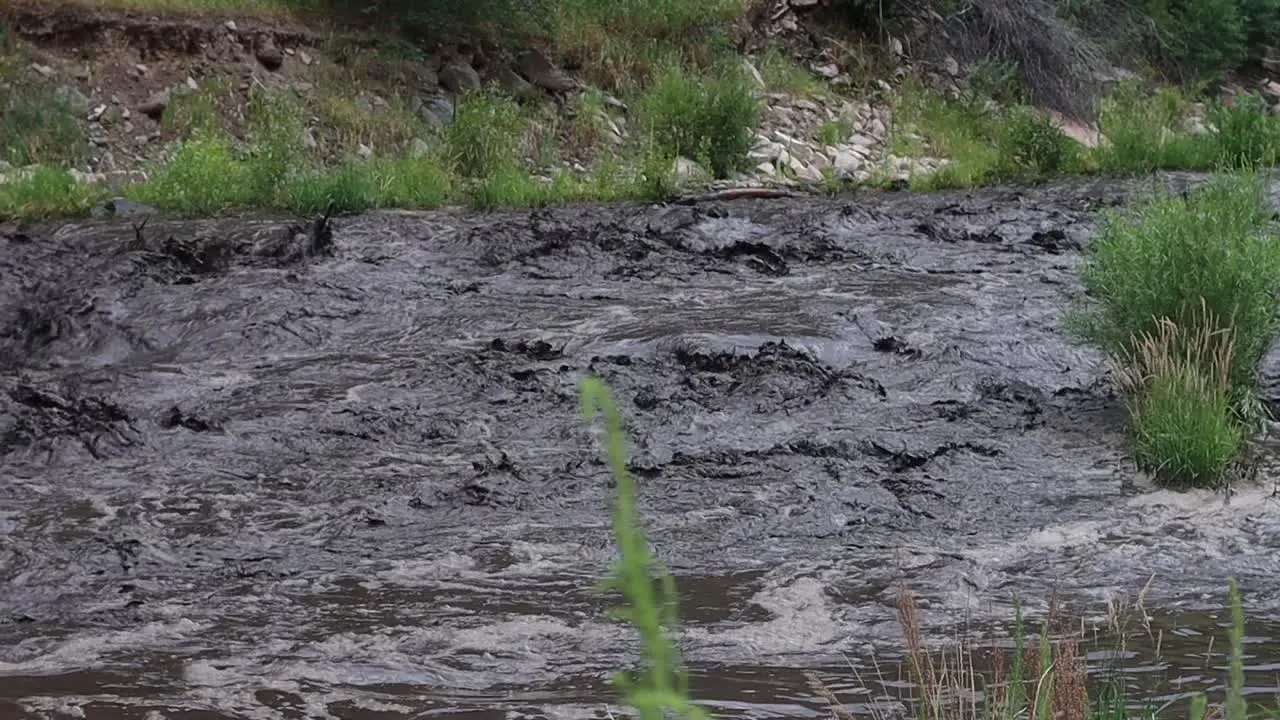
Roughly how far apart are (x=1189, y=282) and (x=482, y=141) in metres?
10.2

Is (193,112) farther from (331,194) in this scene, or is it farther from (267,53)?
(331,194)

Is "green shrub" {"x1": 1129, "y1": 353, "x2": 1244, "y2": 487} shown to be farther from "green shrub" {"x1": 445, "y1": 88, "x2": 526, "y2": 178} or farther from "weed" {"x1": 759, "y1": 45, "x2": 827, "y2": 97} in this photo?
"weed" {"x1": 759, "y1": 45, "x2": 827, "y2": 97}

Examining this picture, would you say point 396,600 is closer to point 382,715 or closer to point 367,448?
point 382,715

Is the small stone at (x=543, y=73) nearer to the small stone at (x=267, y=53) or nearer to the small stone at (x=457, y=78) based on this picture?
the small stone at (x=457, y=78)

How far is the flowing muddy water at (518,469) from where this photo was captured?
4.59 meters

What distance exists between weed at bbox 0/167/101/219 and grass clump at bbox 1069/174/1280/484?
974 cm

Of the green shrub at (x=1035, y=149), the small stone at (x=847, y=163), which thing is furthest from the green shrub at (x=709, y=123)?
the green shrub at (x=1035, y=149)

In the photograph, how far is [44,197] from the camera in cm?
1363

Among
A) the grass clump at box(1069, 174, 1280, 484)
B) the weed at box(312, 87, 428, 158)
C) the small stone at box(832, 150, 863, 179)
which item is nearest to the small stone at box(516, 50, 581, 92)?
the weed at box(312, 87, 428, 158)

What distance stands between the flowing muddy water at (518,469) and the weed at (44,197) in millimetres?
1092

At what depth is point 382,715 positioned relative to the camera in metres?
4.05

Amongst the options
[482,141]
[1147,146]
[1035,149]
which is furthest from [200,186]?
[1147,146]

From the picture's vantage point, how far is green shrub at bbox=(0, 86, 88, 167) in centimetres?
1483

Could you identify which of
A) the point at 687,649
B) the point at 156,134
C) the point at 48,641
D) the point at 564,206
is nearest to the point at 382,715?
the point at 687,649
